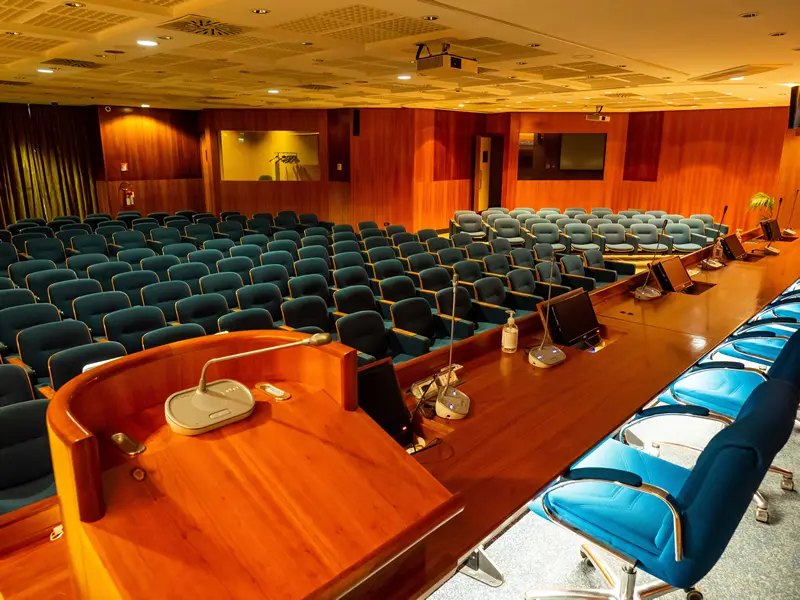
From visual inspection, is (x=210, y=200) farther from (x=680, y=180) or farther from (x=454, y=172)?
(x=680, y=180)

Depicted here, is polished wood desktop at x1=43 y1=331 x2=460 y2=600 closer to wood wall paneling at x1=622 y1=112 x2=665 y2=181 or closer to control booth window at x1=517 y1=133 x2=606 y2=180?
control booth window at x1=517 y1=133 x2=606 y2=180

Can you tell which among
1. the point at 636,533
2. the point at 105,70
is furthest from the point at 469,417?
the point at 105,70

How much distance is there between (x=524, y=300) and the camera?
22.1 feet

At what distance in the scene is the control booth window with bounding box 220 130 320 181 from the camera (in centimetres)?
1541

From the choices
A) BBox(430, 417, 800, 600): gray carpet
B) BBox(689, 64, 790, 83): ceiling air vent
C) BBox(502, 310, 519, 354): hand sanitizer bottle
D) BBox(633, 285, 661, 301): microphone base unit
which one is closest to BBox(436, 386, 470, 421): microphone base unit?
BBox(430, 417, 800, 600): gray carpet

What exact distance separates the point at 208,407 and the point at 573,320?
2.93 m

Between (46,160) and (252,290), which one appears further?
(46,160)

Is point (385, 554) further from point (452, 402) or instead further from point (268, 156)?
point (268, 156)

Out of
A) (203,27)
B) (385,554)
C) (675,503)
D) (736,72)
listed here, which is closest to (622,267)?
(736,72)

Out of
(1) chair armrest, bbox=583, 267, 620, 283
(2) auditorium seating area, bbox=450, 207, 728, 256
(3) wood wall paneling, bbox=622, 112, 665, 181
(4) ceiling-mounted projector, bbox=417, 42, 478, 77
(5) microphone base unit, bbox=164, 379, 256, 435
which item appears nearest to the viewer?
(5) microphone base unit, bbox=164, 379, 256, 435

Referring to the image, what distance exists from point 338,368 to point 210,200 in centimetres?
1529

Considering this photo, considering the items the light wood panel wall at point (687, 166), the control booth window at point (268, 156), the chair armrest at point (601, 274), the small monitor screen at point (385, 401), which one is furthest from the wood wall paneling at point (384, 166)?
the small monitor screen at point (385, 401)

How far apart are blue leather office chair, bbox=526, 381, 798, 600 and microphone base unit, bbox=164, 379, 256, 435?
138cm

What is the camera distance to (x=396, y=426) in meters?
2.61
